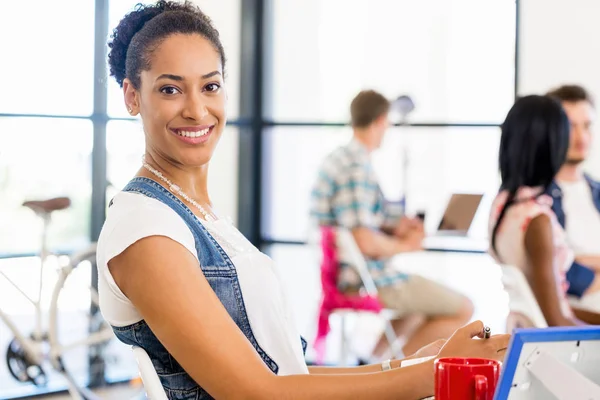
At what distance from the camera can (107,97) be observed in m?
4.75

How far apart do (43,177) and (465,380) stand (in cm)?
371

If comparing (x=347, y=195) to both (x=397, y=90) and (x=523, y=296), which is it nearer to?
(x=397, y=90)

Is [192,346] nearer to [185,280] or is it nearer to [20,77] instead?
[185,280]

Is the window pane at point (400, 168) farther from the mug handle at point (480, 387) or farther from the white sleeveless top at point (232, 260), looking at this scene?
the mug handle at point (480, 387)

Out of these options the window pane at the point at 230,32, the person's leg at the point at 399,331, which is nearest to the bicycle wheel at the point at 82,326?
the person's leg at the point at 399,331

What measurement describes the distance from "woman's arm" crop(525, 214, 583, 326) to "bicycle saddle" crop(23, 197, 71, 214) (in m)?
2.04

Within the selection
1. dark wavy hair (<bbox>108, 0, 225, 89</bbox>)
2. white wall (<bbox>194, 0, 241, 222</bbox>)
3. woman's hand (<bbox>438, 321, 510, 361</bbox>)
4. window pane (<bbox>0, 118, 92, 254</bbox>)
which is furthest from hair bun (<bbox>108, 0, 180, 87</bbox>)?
white wall (<bbox>194, 0, 241, 222</bbox>)

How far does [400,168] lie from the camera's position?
214 inches

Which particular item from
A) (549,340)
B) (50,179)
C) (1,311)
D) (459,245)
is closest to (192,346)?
(549,340)

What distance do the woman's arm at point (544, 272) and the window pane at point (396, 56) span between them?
6.24 feet

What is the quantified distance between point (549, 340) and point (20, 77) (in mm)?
3837

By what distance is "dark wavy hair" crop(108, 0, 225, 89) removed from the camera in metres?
1.67

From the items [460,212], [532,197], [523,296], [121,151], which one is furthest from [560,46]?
[121,151]

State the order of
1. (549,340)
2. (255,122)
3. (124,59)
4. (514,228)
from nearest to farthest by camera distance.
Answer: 1. (549,340)
2. (124,59)
3. (514,228)
4. (255,122)
